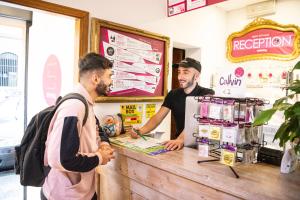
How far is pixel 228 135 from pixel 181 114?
44.3 inches

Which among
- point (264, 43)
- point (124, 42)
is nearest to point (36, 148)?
point (124, 42)

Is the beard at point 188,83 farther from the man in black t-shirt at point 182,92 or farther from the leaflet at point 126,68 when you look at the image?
the leaflet at point 126,68

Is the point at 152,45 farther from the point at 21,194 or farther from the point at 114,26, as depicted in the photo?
the point at 21,194

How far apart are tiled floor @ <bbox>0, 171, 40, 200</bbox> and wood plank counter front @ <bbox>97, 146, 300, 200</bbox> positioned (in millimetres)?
1758

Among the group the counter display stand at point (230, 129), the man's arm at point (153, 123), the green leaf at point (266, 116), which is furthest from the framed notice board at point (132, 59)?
the green leaf at point (266, 116)

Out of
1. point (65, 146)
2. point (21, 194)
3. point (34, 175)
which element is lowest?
Result: point (21, 194)

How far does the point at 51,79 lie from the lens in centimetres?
276

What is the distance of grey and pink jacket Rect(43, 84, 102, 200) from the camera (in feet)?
3.81

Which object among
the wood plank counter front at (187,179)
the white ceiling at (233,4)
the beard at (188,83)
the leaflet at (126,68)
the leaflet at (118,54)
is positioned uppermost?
the white ceiling at (233,4)

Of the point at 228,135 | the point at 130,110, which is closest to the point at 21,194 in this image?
the point at 130,110

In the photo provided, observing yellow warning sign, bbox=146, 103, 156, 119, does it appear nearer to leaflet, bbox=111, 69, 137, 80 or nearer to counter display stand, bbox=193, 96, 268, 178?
leaflet, bbox=111, 69, 137, 80

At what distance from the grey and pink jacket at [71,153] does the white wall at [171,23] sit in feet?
2.94

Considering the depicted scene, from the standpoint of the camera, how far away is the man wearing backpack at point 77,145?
45.8 inches

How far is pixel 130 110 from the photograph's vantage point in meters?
2.49
